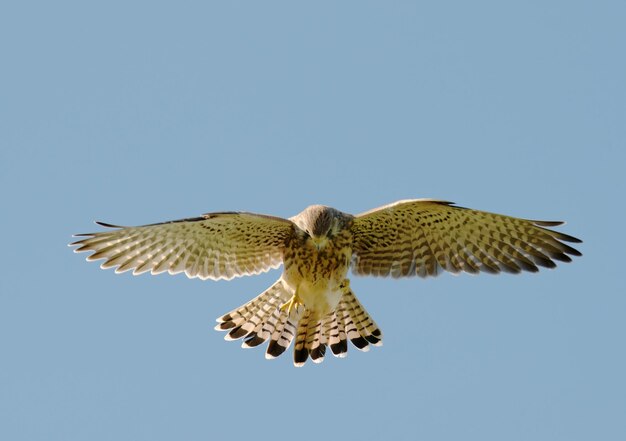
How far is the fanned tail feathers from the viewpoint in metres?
11.4

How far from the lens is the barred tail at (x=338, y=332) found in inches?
446

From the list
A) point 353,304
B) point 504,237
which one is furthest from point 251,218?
point 504,237

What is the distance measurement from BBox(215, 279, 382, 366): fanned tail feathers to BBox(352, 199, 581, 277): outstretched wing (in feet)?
1.73

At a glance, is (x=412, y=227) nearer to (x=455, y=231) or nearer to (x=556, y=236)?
(x=455, y=231)

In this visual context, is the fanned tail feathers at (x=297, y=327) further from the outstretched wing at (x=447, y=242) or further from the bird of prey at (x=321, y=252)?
the outstretched wing at (x=447, y=242)

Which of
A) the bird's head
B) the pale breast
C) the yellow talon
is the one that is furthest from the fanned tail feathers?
Answer: the bird's head

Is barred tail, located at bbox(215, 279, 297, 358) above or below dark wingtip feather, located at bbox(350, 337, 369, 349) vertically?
above

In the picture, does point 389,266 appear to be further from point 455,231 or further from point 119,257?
point 119,257

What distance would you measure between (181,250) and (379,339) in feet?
7.14

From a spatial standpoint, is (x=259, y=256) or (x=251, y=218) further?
(x=259, y=256)

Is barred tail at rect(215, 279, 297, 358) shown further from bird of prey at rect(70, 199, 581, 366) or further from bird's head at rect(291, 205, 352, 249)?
bird's head at rect(291, 205, 352, 249)

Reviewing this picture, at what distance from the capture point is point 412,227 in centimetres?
→ 1106

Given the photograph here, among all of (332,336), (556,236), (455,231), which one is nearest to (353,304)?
(332,336)

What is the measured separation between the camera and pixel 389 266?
36.9 ft
